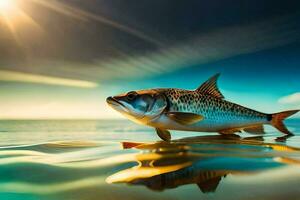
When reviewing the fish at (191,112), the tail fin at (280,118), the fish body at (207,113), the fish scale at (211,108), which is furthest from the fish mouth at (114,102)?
the tail fin at (280,118)

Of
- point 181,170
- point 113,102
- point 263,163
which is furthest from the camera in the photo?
point 113,102

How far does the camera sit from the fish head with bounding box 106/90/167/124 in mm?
3727

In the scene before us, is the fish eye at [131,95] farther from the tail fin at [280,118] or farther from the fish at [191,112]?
the tail fin at [280,118]

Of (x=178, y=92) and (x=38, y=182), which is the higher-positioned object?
(x=178, y=92)

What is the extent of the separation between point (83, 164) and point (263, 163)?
3.64 ft

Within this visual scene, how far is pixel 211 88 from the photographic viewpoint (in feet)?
14.4

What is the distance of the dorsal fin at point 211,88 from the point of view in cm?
432

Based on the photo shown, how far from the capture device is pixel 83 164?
2234 millimetres

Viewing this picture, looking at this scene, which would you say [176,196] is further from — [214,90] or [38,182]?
[214,90]

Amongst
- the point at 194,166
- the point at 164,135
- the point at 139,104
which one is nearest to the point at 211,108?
the point at 164,135

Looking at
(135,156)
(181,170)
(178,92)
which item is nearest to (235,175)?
(181,170)

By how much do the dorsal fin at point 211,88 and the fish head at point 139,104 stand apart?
0.69 metres

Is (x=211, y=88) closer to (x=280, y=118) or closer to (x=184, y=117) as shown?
(x=184, y=117)

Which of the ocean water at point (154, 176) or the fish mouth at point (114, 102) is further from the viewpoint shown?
the fish mouth at point (114, 102)
